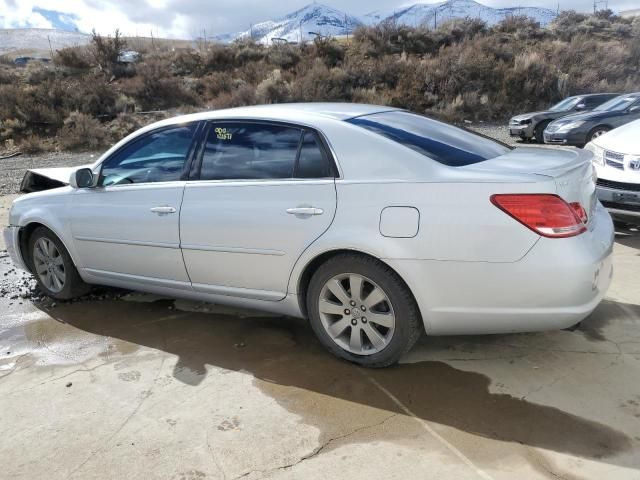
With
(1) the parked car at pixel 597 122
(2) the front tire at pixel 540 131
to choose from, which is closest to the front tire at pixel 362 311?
(1) the parked car at pixel 597 122

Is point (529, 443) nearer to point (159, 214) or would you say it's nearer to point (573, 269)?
point (573, 269)

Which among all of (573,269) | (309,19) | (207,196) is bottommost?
(573,269)

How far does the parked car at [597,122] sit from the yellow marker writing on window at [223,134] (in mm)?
11192

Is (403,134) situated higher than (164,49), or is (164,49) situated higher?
(164,49)

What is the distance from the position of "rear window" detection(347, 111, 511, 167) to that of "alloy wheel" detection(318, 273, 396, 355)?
2.81 feet

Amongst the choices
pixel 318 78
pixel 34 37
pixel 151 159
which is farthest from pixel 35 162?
pixel 34 37

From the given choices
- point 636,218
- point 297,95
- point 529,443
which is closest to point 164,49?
point 297,95

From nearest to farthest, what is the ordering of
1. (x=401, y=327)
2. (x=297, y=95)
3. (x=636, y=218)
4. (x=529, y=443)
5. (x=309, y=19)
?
(x=529, y=443) < (x=401, y=327) < (x=636, y=218) < (x=297, y=95) < (x=309, y=19)

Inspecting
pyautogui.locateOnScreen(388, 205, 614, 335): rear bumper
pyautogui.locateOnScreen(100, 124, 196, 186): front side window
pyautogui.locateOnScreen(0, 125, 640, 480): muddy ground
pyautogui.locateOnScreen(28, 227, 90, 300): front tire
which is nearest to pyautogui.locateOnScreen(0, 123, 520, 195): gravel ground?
pyautogui.locateOnScreen(28, 227, 90, 300): front tire

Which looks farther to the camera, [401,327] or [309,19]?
[309,19]

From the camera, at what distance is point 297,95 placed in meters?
22.5

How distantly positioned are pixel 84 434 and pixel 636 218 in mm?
5294

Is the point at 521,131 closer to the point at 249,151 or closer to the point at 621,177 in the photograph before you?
the point at 621,177

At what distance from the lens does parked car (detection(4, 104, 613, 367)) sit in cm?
304
